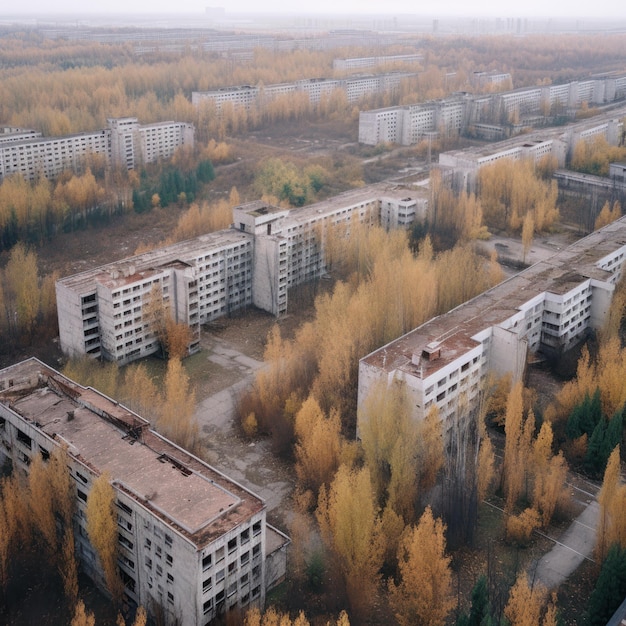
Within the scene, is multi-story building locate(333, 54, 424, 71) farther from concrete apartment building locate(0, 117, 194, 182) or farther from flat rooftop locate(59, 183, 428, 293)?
flat rooftop locate(59, 183, 428, 293)

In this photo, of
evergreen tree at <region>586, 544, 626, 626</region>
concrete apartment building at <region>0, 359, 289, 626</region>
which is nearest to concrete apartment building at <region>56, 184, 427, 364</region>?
concrete apartment building at <region>0, 359, 289, 626</region>

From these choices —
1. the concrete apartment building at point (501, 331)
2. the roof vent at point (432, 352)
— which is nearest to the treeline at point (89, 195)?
the concrete apartment building at point (501, 331)

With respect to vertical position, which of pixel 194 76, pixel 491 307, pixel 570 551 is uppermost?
pixel 194 76

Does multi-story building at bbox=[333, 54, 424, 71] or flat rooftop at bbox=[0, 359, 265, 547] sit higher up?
multi-story building at bbox=[333, 54, 424, 71]

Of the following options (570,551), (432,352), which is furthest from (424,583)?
(432,352)

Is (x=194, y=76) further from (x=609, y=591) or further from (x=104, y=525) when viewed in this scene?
(x=609, y=591)

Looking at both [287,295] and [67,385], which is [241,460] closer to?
[67,385]
